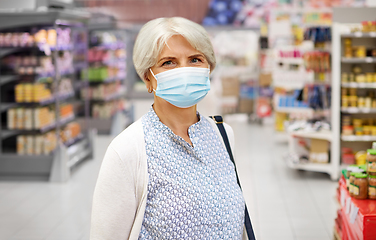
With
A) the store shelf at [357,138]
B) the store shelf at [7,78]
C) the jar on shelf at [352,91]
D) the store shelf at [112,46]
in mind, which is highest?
the store shelf at [112,46]

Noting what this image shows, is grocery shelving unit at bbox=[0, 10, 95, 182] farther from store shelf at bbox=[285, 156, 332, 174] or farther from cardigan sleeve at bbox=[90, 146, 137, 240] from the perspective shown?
cardigan sleeve at bbox=[90, 146, 137, 240]

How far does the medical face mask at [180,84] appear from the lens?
5.60 ft

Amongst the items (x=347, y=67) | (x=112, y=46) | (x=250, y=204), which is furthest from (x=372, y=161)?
(x=112, y=46)

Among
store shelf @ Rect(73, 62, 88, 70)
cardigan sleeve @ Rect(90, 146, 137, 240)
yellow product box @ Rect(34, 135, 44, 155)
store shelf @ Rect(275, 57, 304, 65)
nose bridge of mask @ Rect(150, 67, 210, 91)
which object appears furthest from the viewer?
store shelf @ Rect(275, 57, 304, 65)

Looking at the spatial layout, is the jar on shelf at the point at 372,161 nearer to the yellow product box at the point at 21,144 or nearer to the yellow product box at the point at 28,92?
the yellow product box at the point at 28,92

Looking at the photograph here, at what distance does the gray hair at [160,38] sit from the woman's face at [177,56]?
0.02m

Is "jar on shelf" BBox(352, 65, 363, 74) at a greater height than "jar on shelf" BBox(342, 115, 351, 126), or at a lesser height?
greater

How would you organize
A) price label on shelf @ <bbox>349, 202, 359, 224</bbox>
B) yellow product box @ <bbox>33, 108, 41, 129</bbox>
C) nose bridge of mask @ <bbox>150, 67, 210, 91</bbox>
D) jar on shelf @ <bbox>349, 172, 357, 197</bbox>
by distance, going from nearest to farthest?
nose bridge of mask @ <bbox>150, 67, 210, 91</bbox>, price label on shelf @ <bbox>349, 202, 359, 224</bbox>, jar on shelf @ <bbox>349, 172, 357, 197</bbox>, yellow product box @ <bbox>33, 108, 41, 129</bbox>

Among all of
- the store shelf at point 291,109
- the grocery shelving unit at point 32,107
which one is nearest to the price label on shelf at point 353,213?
the grocery shelving unit at point 32,107

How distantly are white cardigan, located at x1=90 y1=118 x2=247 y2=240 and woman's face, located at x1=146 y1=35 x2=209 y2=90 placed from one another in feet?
0.97

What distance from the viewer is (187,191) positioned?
5.44ft

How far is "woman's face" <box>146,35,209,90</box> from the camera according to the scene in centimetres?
167

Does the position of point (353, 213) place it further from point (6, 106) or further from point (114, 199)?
point (6, 106)

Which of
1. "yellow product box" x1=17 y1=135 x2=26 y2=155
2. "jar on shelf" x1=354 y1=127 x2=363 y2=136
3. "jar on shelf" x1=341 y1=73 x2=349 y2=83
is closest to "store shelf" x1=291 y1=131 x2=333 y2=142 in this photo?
Result: "jar on shelf" x1=354 y1=127 x2=363 y2=136
